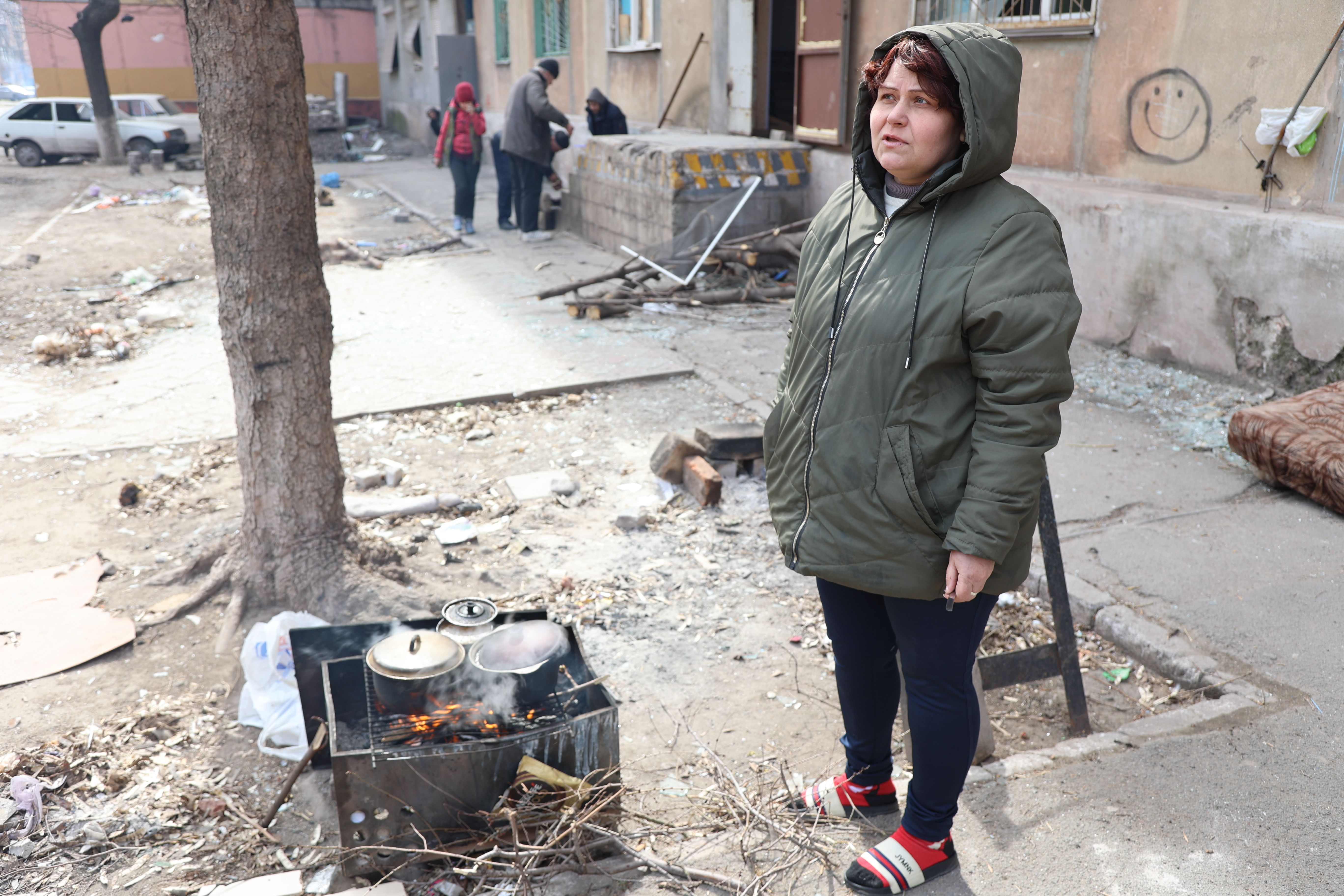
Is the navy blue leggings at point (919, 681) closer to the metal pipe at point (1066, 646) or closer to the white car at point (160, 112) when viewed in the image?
the metal pipe at point (1066, 646)

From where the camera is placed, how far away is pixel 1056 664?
10.4 ft

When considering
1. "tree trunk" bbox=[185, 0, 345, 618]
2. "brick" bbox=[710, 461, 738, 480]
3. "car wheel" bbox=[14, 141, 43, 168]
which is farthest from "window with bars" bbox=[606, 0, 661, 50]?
"car wheel" bbox=[14, 141, 43, 168]

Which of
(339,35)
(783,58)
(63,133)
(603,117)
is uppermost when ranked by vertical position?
(339,35)

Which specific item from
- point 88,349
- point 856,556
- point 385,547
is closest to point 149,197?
point 88,349

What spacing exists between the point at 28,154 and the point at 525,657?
24.6 metres

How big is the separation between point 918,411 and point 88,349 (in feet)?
25.6

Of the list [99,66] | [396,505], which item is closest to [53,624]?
[396,505]

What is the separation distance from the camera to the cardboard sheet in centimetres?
367

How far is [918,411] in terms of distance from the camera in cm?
200

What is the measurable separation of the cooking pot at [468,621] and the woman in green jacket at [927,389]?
3.32 ft

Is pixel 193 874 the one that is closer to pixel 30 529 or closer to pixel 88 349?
pixel 30 529

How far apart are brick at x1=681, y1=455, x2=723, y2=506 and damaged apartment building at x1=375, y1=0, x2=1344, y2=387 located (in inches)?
141

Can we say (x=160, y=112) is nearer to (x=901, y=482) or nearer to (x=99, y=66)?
(x=99, y=66)

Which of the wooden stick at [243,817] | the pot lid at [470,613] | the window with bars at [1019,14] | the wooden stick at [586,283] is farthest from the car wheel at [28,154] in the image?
the pot lid at [470,613]
